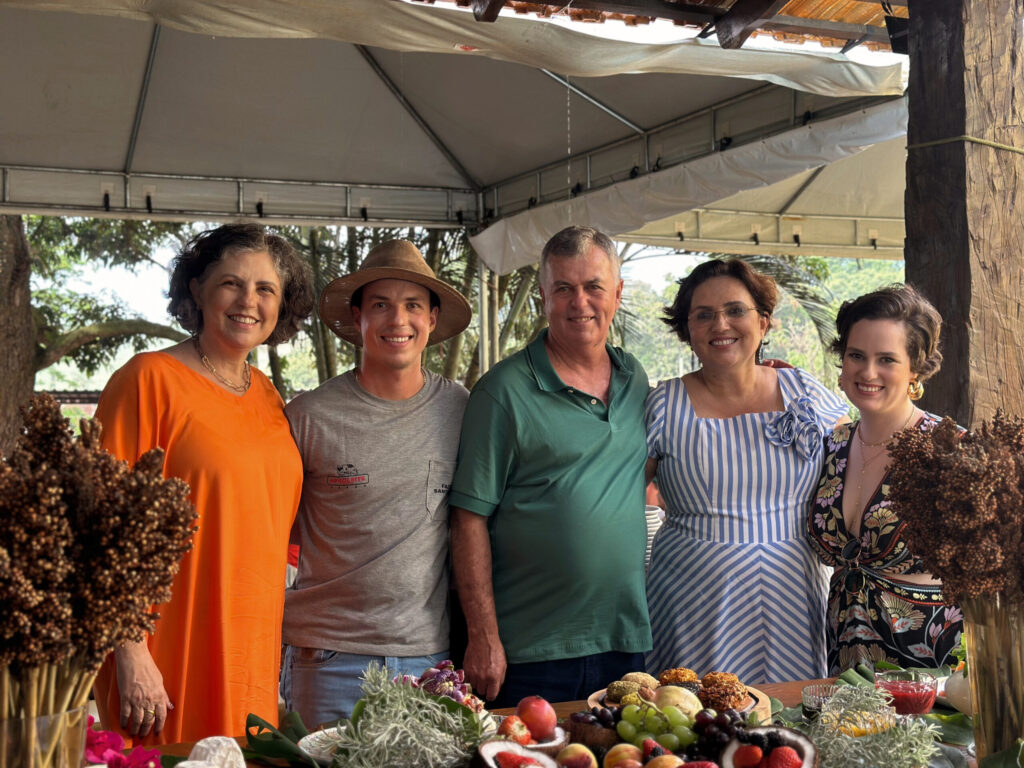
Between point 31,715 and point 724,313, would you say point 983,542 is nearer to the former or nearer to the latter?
point 724,313

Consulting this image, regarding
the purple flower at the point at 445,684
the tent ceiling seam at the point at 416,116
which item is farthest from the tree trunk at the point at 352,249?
the purple flower at the point at 445,684

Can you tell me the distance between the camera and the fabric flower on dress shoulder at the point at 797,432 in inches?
102

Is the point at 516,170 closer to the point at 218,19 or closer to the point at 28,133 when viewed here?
the point at 28,133

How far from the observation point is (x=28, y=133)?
19.0ft

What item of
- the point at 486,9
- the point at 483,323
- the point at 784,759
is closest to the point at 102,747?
the point at 784,759

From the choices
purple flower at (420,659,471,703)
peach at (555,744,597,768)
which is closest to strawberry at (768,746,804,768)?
peach at (555,744,597,768)

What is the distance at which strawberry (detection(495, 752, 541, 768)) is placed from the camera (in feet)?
4.50

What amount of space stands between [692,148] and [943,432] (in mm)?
4270

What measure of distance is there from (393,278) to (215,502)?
31.3 inches

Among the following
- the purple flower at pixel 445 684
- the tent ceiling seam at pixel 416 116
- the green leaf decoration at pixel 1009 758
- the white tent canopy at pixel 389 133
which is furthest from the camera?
the tent ceiling seam at pixel 416 116

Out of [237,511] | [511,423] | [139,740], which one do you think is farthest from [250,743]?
[511,423]

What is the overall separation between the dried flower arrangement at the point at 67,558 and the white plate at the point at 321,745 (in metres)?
0.53

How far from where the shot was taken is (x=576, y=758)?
1.43 meters

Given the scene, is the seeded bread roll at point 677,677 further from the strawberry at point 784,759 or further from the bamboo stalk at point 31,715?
the bamboo stalk at point 31,715
